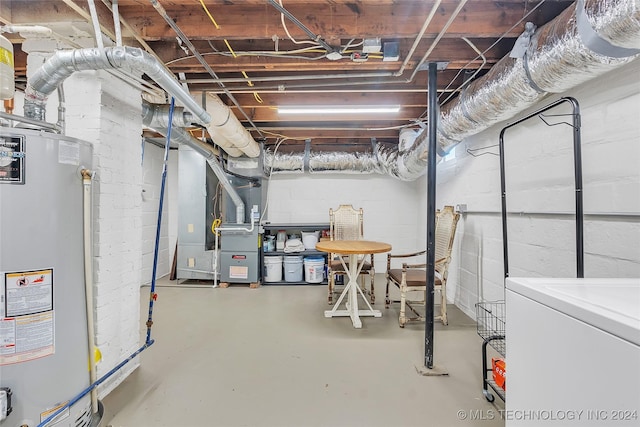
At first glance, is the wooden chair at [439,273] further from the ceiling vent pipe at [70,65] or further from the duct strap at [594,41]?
the ceiling vent pipe at [70,65]

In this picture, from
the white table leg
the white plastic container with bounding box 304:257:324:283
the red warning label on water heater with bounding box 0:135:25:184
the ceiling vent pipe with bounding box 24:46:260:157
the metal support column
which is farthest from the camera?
the white plastic container with bounding box 304:257:324:283

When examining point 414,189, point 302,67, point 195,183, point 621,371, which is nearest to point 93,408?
point 621,371

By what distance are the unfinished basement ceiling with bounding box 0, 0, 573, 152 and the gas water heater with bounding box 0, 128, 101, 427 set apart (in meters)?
0.92

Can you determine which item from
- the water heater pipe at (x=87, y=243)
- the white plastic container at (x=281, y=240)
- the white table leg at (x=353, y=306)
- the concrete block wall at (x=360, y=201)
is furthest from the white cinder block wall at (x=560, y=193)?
the water heater pipe at (x=87, y=243)

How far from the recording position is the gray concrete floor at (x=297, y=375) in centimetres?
158

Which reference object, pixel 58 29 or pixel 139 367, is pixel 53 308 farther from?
pixel 58 29

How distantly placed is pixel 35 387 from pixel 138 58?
1649 millimetres

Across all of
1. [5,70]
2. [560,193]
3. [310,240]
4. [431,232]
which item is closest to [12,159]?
[5,70]

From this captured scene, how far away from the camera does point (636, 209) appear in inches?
56.2

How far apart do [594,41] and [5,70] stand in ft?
8.89

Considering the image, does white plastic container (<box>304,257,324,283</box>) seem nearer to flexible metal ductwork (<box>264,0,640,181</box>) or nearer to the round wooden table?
the round wooden table

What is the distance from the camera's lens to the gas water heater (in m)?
1.16

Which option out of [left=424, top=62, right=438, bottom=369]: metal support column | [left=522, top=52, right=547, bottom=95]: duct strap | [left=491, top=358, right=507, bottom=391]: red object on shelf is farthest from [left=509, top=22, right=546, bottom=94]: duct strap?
[left=491, top=358, right=507, bottom=391]: red object on shelf

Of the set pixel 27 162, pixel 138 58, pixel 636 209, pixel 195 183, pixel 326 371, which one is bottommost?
pixel 326 371
